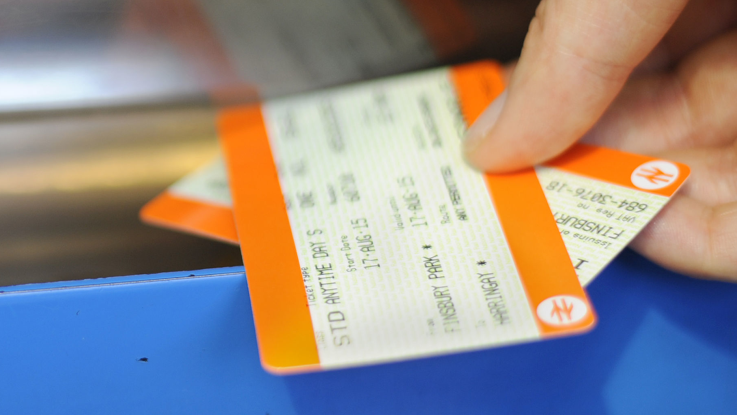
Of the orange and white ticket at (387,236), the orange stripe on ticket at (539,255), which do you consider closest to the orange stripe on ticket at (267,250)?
the orange and white ticket at (387,236)

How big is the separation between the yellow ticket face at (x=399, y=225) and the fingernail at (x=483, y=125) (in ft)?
0.06

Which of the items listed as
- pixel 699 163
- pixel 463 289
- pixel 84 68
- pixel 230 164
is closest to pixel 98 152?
pixel 84 68

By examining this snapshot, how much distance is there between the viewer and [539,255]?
38 centimetres

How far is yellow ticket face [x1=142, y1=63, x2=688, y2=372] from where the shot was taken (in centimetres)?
34

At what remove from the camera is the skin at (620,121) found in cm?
40

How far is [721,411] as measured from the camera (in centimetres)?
39

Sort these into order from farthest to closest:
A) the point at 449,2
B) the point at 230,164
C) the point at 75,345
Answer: the point at 449,2 < the point at 230,164 < the point at 75,345

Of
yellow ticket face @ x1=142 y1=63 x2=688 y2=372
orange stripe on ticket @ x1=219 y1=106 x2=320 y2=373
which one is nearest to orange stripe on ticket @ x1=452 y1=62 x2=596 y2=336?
yellow ticket face @ x1=142 y1=63 x2=688 y2=372

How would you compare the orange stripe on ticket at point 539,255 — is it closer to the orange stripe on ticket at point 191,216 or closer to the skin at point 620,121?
the skin at point 620,121

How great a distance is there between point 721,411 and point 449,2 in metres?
0.42

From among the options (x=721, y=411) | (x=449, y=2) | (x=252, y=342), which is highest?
(x=449, y=2)

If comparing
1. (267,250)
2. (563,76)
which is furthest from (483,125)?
(267,250)

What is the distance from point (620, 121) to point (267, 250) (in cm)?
35

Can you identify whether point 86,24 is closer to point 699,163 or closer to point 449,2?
point 449,2
